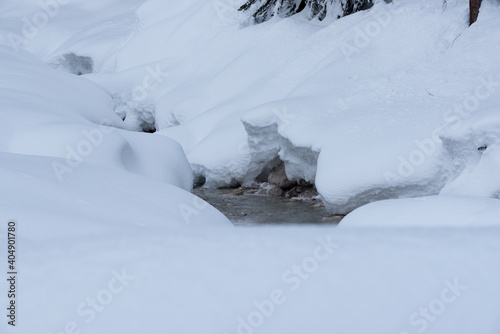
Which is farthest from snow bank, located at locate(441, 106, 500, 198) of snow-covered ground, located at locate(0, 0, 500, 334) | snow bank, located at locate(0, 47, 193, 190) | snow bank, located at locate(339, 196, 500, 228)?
snow bank, located at locate(0, 47, 193, 190)

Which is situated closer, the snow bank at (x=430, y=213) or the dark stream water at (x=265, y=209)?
the snow bank at (x=430, y=213)

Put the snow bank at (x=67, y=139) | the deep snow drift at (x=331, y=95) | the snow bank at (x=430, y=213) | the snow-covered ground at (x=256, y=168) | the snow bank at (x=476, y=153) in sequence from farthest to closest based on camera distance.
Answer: the deep snow drift at (x=331, y=95) < the snow bank at (x=476, y=153) < the snow bank at (x=67, y=139) < the snow bank at (x=430, y=213) < the snow-covered ground at (x=256, y=168)

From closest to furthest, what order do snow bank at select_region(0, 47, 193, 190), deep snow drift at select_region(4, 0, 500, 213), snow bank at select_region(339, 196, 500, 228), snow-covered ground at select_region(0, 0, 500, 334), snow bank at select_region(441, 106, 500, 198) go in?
snow-covered ground at select_region(0, 0, 500, 334) → snow bank at select_region(339, 196, 500, 228) → snow bank at select_region(0, 47, 193, 190) → snow bank at select_region(441, 106, 500, 198) → deep snow drift at select_region(4, 0, 500, 213)

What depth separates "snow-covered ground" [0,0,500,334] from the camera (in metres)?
2.06

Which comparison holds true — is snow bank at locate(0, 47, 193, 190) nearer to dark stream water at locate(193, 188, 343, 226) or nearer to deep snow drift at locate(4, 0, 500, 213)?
dark stream water at locate(193, 188, 343, 226)

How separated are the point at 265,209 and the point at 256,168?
4.11 ft

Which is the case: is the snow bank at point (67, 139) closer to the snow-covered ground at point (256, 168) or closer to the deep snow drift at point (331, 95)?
the snow-covered ground at point (256, 168)

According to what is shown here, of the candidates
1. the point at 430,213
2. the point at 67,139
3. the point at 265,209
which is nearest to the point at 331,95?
the point at 265,209

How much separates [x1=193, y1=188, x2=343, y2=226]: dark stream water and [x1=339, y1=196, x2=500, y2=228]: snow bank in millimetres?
2920

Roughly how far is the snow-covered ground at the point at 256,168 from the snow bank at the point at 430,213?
2cm

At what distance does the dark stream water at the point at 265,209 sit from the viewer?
22.5 feet

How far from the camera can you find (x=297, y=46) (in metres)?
10.5

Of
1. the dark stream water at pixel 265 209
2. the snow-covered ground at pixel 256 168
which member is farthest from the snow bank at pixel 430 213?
the dark stream water at pixel 265 209

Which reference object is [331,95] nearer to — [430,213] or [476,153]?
[476,153]
